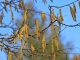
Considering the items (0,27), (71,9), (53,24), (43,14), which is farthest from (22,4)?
(0,27)

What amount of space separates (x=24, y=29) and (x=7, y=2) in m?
0.58

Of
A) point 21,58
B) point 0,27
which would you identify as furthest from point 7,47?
point 21,58

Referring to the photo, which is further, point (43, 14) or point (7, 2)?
point (7, 2)

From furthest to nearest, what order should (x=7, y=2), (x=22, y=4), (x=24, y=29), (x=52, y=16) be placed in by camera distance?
(x=7, y=2) < (x=22, y=4) < (x=52, y=16) < (x=24, y=29)

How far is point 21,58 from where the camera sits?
1.86 metres

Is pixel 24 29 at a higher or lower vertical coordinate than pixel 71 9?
lower

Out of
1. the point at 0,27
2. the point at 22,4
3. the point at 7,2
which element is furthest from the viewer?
the point at 0,27

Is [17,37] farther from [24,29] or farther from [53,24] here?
[53,24]

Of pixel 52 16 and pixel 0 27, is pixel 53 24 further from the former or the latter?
pixel 0 27

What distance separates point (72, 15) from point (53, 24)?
23cm

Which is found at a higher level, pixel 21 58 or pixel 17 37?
pixel 17 37

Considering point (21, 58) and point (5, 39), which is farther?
point (5, 39)

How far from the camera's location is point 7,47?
8.09 feet

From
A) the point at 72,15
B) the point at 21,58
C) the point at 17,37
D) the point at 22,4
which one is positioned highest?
the point at 22,4
